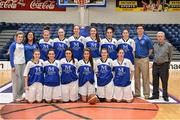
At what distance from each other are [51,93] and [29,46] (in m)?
1.10

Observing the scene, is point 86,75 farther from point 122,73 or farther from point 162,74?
point 162,74

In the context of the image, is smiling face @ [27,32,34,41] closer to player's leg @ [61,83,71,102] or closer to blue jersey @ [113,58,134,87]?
player's leg @ [61,83,71,102]

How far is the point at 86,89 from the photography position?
831 centimetres

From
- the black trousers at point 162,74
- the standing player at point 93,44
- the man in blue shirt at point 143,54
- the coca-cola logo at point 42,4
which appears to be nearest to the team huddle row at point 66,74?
the standing player at point 93,44

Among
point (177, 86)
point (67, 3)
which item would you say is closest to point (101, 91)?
point (177, 86)

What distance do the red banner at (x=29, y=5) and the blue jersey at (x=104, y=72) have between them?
11308 mm

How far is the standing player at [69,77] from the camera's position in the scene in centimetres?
817

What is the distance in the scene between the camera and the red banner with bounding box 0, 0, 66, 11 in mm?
19094

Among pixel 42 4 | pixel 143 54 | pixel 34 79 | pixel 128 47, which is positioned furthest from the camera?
pixel 42 4

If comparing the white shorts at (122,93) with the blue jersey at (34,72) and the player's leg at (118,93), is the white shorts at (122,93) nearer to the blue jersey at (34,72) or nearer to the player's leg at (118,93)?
the player's leg at (118,93)

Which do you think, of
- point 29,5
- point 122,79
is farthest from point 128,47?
point 29,5

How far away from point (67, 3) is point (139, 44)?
8368 mm

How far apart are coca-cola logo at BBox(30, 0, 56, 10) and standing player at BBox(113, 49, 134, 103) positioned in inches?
448

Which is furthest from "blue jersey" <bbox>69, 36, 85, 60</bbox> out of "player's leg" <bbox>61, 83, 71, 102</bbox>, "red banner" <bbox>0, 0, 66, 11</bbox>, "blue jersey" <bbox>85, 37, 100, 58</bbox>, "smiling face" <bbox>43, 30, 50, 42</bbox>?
"red banner" <bbox>0, 0, 66, 11</bbox>
